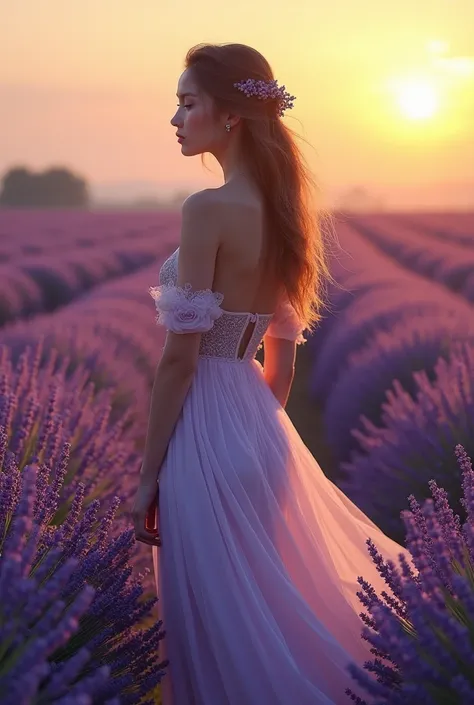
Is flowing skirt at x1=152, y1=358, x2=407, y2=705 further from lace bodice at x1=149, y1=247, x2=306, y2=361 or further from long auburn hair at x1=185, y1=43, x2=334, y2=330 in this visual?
long auburn hair at x1=185, y1=43, x2=334, y2=330

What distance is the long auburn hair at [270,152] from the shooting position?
2.45m

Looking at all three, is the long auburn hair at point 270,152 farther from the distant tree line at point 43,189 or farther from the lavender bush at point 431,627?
the distant tree line at point 43,189

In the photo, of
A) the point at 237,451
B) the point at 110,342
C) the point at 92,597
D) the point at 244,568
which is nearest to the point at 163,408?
the point at 237,451

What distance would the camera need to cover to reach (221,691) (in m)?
2.35

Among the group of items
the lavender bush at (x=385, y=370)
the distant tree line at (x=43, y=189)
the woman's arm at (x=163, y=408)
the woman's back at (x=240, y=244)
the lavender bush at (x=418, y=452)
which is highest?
the distant tree line at (x=43, y=189)

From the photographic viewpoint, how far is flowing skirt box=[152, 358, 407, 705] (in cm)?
229

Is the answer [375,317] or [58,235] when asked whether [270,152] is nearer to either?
[375,317]

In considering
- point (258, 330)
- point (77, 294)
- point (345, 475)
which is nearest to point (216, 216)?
point (258, 330)

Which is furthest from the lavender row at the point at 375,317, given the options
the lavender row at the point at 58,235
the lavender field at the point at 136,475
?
the lavender row at the point at 58,235

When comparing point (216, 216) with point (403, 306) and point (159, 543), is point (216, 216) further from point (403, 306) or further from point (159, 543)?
point (403, 306)

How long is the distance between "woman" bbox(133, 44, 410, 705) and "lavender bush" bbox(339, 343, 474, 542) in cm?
132

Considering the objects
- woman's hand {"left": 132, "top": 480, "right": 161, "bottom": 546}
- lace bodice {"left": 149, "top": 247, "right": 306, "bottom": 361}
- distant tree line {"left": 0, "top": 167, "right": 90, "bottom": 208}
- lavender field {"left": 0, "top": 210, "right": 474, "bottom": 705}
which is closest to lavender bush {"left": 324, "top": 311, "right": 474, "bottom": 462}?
lavender field {"left": 0, "top": 210, "right": 474, "bottom": 705}

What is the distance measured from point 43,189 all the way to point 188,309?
7412cm

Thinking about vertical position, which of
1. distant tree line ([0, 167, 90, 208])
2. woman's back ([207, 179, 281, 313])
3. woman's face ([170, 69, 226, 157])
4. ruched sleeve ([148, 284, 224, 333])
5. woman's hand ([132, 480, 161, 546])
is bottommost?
woman's hand ([132, 480, 161, 546])
